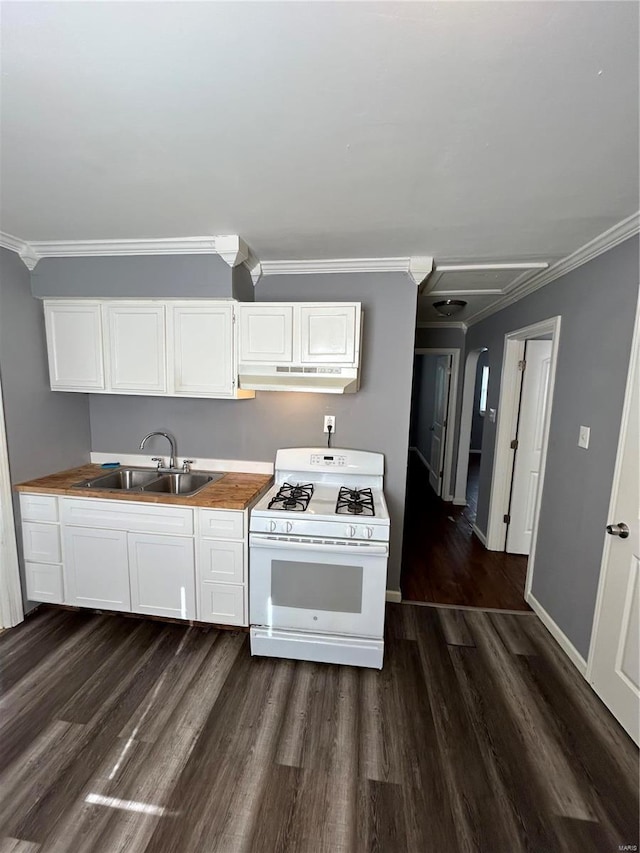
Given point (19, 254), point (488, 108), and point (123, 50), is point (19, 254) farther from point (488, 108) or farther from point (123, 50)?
point (488, 108)

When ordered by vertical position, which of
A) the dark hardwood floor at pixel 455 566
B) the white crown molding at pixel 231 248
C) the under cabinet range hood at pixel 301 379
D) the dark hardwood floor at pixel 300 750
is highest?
the white crown molding at pixel 231 248

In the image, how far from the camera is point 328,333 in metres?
2.25

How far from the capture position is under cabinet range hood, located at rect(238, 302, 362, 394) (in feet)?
7.33

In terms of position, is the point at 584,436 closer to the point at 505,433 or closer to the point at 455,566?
the point at 505,433

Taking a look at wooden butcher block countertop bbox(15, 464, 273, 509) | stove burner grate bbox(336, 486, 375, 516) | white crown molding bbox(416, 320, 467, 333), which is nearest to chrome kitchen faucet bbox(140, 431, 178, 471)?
wooden butcher block countertop bbox(15, 464, 273, 509)

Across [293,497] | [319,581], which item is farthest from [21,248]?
[319,581]

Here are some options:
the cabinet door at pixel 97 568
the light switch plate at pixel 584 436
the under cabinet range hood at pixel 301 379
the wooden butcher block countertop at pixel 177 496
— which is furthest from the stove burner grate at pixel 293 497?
the light switch plate at pixel 584 436

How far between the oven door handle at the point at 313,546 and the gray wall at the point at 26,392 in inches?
65.0

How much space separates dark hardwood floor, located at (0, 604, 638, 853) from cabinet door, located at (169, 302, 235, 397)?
1.63m

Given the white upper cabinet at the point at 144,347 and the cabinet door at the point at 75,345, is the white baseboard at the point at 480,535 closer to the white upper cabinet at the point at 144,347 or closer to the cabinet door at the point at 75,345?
the white upper cabinet at the point at 144,347

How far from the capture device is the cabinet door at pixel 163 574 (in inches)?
87.7

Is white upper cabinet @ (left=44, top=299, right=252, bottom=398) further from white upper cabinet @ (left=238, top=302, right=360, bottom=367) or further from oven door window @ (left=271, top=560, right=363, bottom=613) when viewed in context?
oven door window @ (left=271, top=560, right=363, bottom=613)

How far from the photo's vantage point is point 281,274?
2549mm

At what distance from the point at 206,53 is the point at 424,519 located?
422 centimetres
